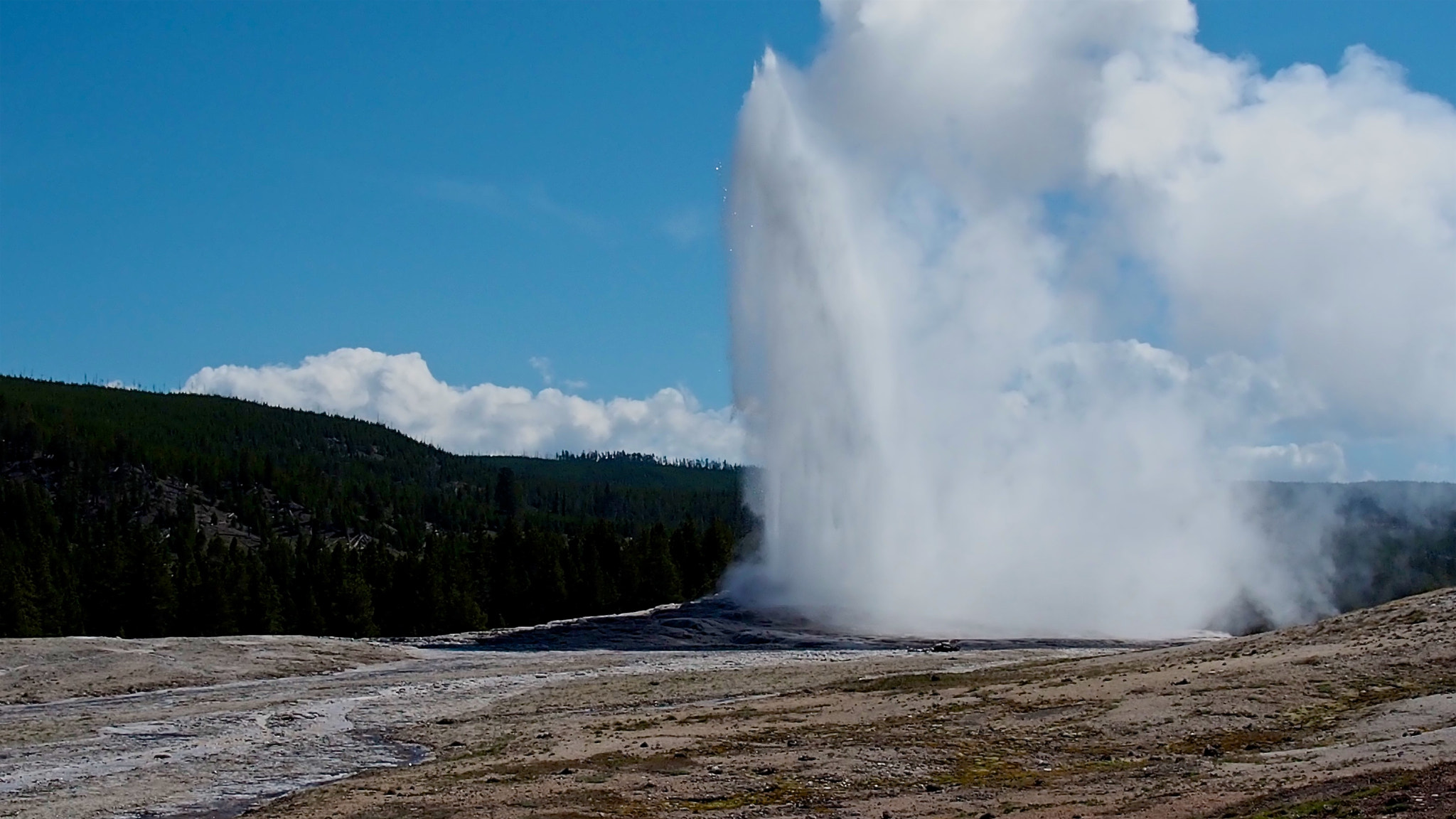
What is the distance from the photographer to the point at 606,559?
3514 inches

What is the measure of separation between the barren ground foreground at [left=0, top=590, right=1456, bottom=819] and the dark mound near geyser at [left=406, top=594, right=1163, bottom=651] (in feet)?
27.4

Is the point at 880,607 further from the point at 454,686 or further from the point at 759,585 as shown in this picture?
the point at 454,686

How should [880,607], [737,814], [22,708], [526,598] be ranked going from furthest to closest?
[526,598]
[880,607]
[22,708]
[737,814]

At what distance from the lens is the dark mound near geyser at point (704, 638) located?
49.7 meters

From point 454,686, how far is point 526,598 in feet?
155

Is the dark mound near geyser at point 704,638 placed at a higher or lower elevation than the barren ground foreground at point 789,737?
higher

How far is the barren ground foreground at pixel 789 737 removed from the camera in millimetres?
18281

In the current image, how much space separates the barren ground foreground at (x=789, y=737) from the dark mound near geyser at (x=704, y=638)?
8362mm

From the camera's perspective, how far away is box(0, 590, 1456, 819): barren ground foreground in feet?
60.0

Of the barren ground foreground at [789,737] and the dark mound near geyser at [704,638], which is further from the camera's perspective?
the dark mound near geyser at [704,638]

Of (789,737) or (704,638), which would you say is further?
(704,638)

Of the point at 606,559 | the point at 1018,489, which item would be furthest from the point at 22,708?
the point at 606,559

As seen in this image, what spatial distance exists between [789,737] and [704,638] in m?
28.4

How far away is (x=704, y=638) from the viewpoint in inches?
2093
